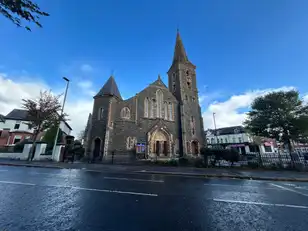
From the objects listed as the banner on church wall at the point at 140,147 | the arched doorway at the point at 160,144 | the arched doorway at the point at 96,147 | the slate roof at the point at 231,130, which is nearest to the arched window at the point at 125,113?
the banner on church wall at the point at 140,147

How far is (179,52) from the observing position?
34.0m

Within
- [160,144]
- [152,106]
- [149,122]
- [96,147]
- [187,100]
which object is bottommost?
[96,147]

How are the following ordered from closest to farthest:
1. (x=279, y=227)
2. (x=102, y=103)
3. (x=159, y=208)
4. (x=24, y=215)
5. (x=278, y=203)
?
(x=279, y=227) → (x=24, y=215) → (x=159, y=208) → (x=278, y=203) → (x=102, y=103)

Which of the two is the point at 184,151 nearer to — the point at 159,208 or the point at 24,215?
the point at 159,208

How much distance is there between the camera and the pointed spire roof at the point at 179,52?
32.5 m

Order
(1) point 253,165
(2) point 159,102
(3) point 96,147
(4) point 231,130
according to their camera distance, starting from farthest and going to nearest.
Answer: (4) point 231,130
(2) point 159,102
(3) point 96,147
(1) point 253,165

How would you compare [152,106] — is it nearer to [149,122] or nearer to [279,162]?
[149,122]

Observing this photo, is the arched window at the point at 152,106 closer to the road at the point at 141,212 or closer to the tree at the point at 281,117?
the tree at the point at 281,117

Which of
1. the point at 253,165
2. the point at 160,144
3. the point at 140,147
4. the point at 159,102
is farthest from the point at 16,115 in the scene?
the point at 253,165

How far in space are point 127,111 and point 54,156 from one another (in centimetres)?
1217

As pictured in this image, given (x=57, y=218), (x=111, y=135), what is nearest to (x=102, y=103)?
(x=111, y=135)

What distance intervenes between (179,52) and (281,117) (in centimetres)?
2543

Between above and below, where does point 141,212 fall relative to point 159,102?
below

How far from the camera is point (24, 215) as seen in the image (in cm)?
350
